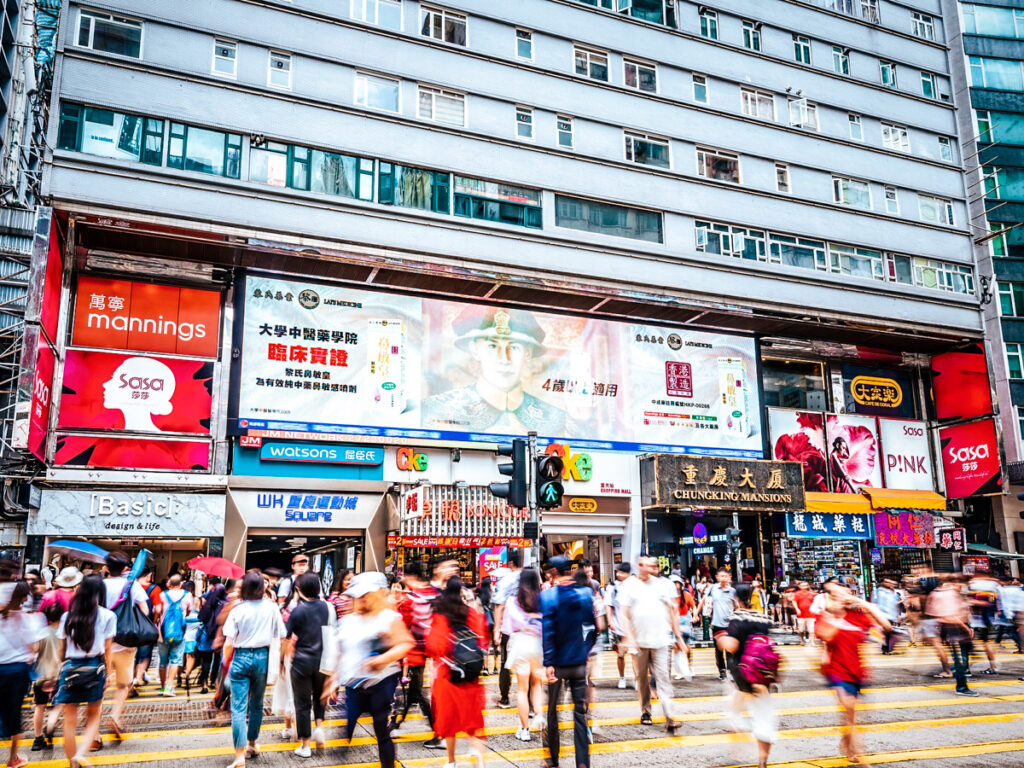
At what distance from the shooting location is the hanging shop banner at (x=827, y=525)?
92.9 feet

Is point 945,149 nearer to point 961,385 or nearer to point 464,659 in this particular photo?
point 961,385

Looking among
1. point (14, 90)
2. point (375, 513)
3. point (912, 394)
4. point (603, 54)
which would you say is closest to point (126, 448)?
point (375, 513)

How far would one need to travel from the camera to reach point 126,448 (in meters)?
20.6

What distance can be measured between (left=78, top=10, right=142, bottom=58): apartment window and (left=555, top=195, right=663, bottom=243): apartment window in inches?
494

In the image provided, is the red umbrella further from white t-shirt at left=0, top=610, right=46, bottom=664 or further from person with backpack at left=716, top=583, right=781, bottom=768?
person with backpack at left=716, top=583, right=781, bottom=768

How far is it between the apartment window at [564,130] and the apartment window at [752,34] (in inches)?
356

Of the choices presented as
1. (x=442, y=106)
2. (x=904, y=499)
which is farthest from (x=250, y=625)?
(x=904, y=499)

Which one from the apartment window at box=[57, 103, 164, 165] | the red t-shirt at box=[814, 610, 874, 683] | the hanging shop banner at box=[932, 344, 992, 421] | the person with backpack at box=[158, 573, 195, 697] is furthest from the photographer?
the hanging shop banner at box=[932, 344, 992, 421]

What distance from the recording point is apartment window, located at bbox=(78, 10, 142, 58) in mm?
21398

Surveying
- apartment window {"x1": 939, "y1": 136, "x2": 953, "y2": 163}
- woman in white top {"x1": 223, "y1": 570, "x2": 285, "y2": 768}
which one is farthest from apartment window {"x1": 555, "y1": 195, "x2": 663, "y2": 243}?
woman in white top {"x1": 223, "y1": 570, "x2": 285, "y2": 768}

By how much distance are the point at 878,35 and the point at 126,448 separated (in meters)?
31.9

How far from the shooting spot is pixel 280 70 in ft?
76.7

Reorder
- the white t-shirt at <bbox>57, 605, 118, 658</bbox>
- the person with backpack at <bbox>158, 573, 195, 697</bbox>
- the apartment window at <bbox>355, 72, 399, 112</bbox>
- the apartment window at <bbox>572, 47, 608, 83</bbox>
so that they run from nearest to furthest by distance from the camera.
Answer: the white t-shirt at <bbox>57, 605, 118, 658</bbox> → the person with backpack at <bbox>158, 573, 195, 697</bbox> → the apartment window at <bbox>355, 72, 399, 112</bbox> → the apartment window at <bbox>572, 47, 608, 83</bbox>

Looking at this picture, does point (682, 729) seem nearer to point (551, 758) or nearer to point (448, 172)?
point (551, 758)
